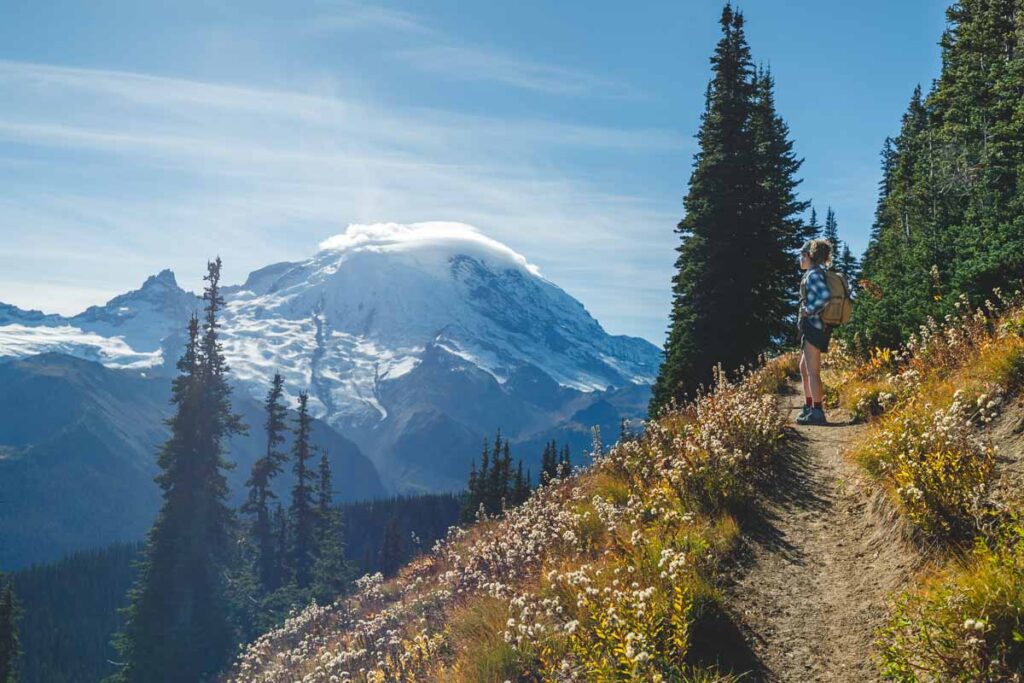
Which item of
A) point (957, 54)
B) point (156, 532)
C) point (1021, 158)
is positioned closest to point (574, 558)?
point (1021, 158)

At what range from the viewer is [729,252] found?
26391 millimetres

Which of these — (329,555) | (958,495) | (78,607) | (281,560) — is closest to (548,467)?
(958,495)

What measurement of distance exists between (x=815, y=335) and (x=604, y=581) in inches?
229

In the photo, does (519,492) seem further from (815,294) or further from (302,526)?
(815,294)

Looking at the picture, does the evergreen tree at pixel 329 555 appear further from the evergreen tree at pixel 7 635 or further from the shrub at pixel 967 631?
the shrub at pixel 967 631

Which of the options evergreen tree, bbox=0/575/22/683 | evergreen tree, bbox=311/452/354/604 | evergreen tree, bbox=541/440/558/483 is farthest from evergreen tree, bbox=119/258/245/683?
evergreen tree, bbox=541/440/558/483

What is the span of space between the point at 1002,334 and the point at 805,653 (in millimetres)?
5740

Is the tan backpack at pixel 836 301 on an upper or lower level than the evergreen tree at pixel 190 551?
upper

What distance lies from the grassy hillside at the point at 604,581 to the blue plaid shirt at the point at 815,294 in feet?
4.64

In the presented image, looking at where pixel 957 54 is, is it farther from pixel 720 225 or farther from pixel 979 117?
pixel 720 225

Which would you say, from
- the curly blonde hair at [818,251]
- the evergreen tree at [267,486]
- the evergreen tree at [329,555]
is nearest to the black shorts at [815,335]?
the curly blonde hair at [818,251]

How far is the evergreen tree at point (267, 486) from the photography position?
1948 inches

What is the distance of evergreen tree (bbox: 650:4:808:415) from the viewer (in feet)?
85.7

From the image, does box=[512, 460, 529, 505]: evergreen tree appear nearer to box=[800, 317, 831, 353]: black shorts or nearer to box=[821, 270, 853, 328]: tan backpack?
box=[800, 317, 831, 353]: black shorts
